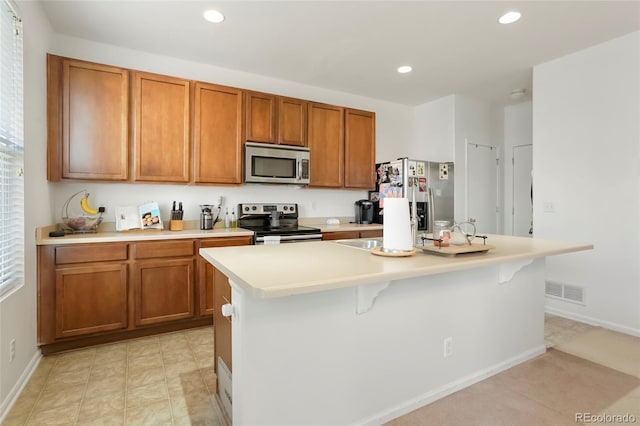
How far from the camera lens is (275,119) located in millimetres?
3678

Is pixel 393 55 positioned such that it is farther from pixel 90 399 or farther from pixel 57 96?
pixel 90 399

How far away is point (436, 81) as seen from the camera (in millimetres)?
4059

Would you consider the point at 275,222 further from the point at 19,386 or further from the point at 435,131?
the point at 435,131

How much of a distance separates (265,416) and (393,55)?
10.8 ft

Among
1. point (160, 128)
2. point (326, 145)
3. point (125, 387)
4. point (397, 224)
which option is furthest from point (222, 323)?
point (326, 145)

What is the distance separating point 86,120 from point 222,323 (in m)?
2.24

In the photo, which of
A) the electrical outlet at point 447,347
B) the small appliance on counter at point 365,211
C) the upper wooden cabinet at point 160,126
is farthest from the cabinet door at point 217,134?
the electrical outlet at point 447,347

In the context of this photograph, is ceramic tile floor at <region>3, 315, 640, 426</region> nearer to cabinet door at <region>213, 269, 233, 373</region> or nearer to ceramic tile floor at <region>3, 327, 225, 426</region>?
ceramic tile floor at <region>3, 327, 225, 426</region>

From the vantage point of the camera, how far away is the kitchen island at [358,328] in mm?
1348

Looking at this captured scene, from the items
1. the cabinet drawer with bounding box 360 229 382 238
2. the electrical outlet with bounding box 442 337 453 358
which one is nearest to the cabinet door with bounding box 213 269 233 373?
the electrical outlet with bounding box 442 337 453 358

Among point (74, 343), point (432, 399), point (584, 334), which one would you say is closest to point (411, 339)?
point (432, 399)

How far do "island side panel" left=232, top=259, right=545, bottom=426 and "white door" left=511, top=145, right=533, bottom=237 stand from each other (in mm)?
2995

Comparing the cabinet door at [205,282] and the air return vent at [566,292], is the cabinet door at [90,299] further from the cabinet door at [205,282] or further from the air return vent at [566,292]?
the air return vent at [566,292]

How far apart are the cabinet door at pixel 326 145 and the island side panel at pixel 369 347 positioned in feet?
7.59
